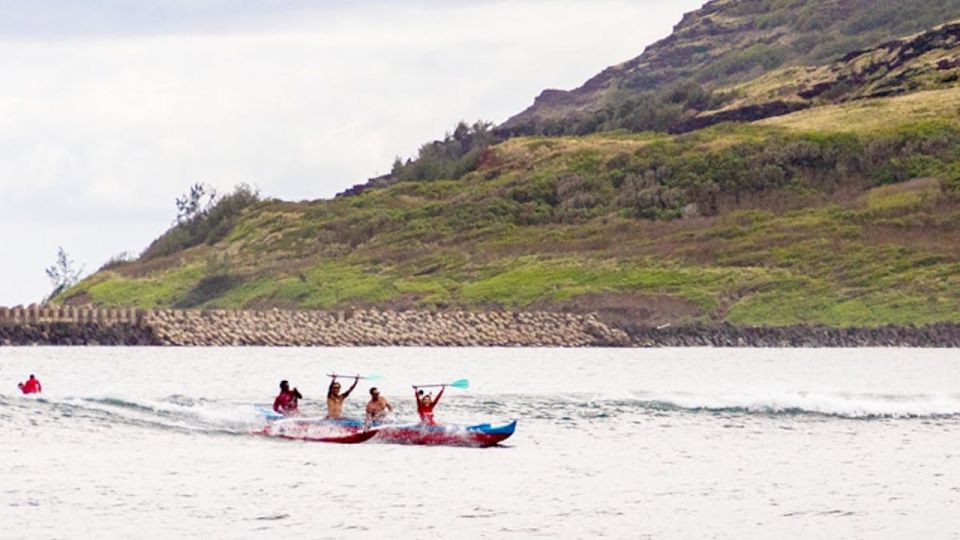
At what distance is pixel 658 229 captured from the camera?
156375 mm

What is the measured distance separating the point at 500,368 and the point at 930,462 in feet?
142

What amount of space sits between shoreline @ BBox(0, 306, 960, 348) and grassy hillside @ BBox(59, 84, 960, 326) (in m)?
4.17

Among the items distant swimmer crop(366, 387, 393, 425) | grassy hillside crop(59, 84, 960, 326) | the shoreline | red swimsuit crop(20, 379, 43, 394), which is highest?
grassy hillside crop(59, 84, 960, 326)

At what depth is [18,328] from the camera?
408 ft

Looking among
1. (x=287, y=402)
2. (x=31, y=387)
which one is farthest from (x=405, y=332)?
(x=287, y=402)

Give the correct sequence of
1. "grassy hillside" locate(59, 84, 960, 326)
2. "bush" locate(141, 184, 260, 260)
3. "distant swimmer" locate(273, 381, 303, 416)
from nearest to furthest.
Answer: "distant swimmer" locate(273, 381, 303, 416) < "grassy hillside" locate(59, 84, 960, 326) < "bush" locate(141, 184, 260, 260)

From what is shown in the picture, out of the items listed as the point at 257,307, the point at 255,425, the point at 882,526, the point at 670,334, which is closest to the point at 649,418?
the point at 255,425

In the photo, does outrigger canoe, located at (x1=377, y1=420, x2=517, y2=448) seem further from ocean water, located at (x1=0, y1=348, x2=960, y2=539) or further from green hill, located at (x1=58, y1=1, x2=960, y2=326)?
green hill, located at (x1=58, y1=1, x2=960, y2=326)

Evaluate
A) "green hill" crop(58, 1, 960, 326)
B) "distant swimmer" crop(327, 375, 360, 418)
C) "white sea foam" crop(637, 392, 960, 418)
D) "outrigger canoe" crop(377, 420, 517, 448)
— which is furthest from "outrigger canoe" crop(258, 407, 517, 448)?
"green hill" crop(58, 1, 960, 326)

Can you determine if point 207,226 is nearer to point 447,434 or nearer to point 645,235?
point 645,235

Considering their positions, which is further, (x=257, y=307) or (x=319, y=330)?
(x=257, y=307)

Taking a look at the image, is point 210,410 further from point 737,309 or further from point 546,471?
point 737,309

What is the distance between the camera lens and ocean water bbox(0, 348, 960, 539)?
145 feet

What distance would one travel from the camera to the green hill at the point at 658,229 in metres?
136
